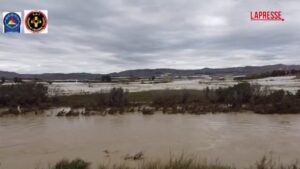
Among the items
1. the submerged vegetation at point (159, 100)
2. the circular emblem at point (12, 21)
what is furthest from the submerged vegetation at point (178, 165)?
the submerged vegetation at point (159, 100)

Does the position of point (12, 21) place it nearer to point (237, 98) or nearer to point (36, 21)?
point (36, 21)

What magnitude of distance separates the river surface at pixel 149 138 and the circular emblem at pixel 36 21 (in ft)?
14.0

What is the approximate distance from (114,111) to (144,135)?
27.0ft

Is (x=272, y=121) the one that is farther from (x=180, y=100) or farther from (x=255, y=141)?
(x=180, y=100)

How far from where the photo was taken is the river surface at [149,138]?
10.8 metres

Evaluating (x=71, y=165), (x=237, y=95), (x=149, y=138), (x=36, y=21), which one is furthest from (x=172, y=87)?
(x=71, y=165)

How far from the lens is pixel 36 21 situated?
454 inches

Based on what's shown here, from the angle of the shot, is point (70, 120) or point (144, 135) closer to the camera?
point (144, 135)

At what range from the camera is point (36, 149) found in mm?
12133

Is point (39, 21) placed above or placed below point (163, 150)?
above

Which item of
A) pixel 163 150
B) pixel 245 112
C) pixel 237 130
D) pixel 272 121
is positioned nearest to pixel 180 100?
pixel 245 112

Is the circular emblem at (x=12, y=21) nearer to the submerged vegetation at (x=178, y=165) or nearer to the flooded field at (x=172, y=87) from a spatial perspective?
the submerged vegetation at (x=178, y=165)

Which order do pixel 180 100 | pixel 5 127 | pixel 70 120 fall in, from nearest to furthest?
pixel 5 127 → pixel 70 120 → pixel 180 100

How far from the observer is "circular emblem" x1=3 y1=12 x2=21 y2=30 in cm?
1159
